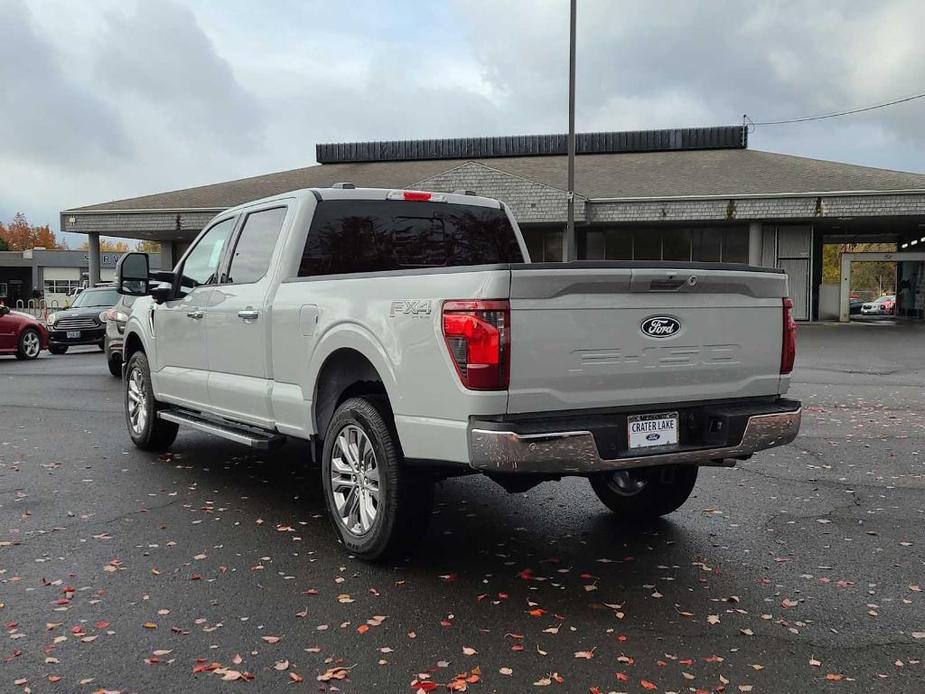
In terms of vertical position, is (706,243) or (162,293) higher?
(706,243)

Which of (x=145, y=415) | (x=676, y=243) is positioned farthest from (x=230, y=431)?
(x=676, y=243)

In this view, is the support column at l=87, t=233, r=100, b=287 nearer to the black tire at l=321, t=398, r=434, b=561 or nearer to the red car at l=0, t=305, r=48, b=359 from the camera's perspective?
the red car at l=0, t=305, r=48, b=359

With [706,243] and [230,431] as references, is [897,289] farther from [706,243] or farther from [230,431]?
[230,431]

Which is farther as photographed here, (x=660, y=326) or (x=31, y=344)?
(x=31, y=344)

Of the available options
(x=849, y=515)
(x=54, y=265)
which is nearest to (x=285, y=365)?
(x=849, y=515)

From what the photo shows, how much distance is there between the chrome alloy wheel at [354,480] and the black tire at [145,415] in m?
3.33

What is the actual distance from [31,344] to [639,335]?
18.6m

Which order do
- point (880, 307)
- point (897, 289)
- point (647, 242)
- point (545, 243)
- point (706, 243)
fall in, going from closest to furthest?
point (706, 243)
point (647, 242)
point (545, 243)
point (897, 289)
point (880, 307)

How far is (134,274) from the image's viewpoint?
705 cm

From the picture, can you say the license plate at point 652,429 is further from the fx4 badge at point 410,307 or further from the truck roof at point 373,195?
the truck roof at point 373,195

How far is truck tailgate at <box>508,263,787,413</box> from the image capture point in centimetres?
396

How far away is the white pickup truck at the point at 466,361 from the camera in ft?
12.9

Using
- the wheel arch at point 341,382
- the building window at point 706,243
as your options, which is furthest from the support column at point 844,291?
the wheel arch at point 341,382

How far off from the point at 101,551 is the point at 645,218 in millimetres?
26864
